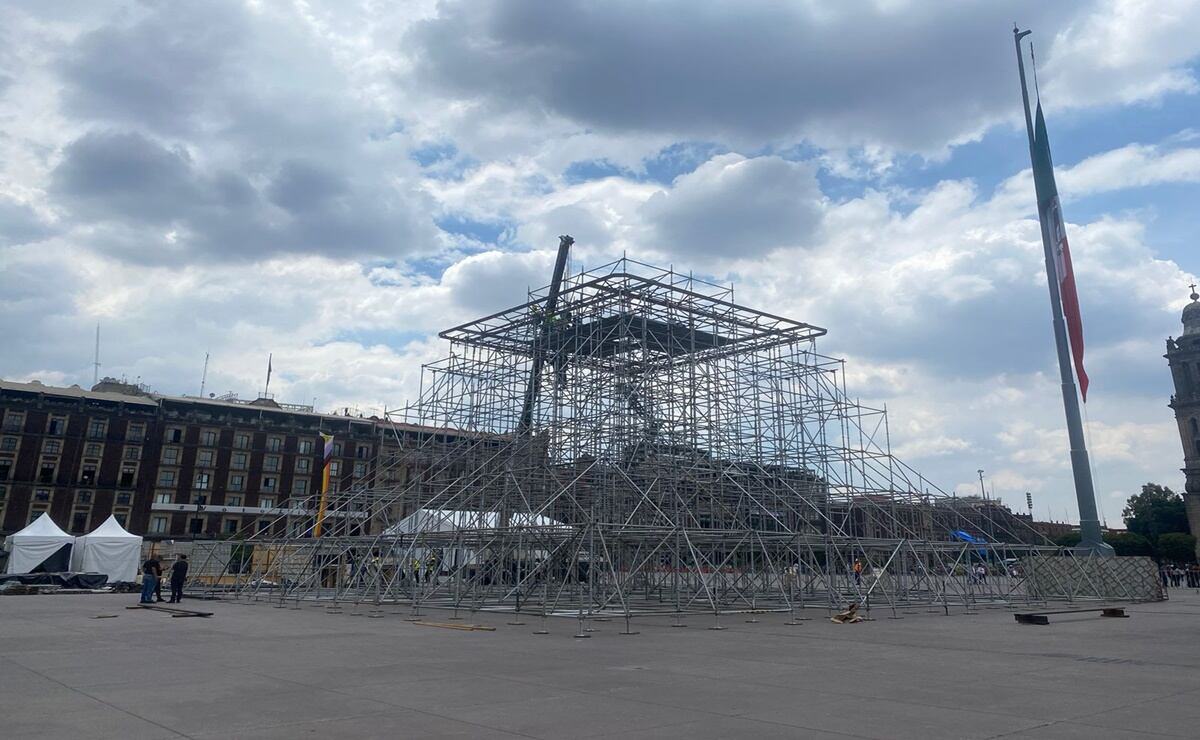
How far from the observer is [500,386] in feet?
121

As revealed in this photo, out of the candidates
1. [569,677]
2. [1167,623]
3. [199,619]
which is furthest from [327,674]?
[1167,623]

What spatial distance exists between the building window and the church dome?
10837cm

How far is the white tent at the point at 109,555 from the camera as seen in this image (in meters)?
39.7

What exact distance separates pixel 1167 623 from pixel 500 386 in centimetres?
2502

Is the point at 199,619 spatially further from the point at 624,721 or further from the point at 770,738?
the point at 770,738

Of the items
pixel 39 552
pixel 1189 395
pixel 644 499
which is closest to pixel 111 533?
pixel 39 552

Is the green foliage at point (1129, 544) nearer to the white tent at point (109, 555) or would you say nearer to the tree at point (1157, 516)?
the tree at point (1157, 516)

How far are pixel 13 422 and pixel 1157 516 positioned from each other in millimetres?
107801

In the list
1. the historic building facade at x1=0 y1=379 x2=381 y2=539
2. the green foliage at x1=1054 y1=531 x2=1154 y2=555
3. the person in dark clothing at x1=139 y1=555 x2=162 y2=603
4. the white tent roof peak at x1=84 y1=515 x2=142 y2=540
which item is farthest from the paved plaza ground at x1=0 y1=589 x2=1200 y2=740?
the green foliage at x1=1054 y1=531 x2=1154 y2=555

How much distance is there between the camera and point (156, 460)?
74.9 meters

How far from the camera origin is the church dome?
84.8 m

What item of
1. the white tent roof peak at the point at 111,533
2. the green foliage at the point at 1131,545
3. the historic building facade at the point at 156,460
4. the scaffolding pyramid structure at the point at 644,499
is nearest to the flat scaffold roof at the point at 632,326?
the scaffolding pyramid structure at the point at 644,499

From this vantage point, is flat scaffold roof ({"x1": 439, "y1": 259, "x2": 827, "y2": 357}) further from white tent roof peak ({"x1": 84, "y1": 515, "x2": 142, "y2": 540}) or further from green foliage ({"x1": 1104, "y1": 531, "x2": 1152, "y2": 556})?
green foliage ({"x1": 1104, "y1": 531, "x2": 1152, "y2": 556})

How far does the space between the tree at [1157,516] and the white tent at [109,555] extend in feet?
278
